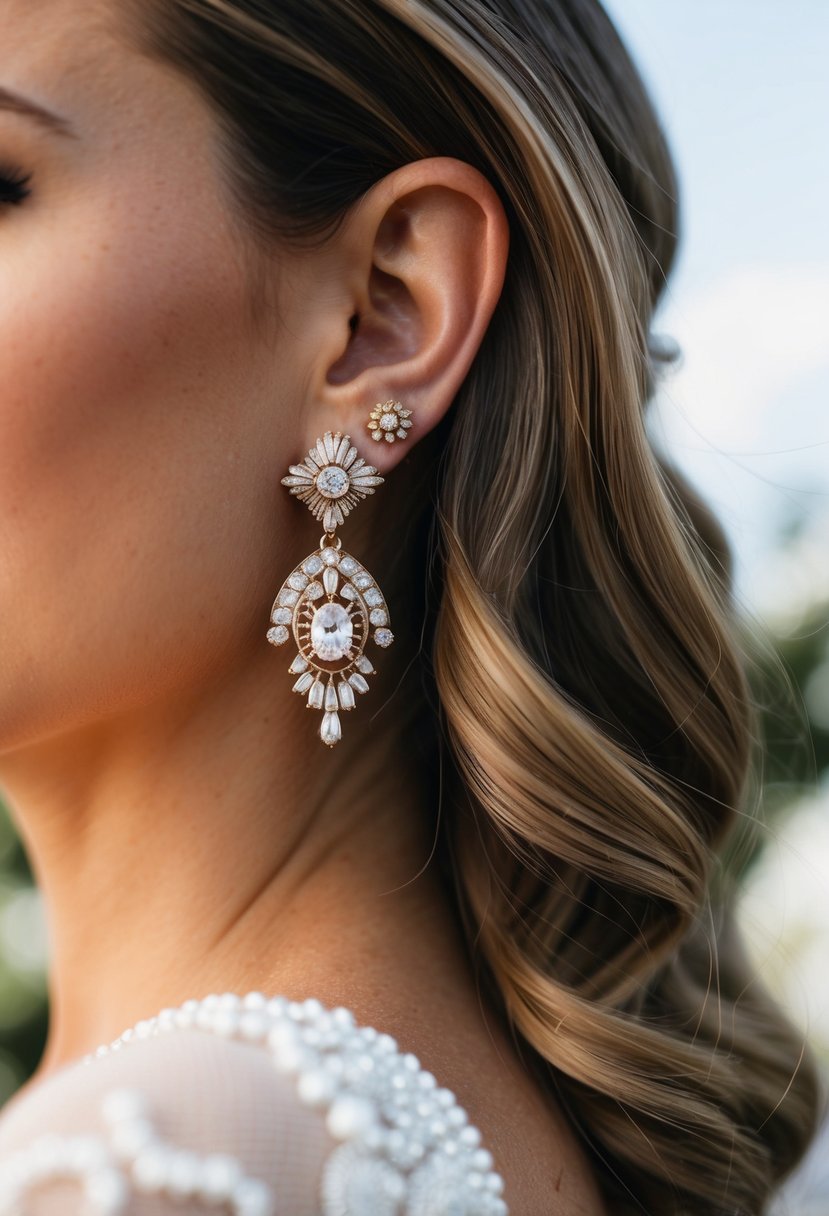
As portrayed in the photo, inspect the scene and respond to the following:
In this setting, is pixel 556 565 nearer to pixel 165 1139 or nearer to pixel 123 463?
pixel 123 463

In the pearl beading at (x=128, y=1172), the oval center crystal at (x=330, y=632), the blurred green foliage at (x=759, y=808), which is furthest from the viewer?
the blurred green foliage at (x=759, y=808)

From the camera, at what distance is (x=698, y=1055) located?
1.71 metres

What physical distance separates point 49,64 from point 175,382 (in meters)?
0.41

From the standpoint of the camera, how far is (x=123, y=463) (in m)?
1.49

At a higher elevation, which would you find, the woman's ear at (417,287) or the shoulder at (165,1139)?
the woman's ear at (417,287)

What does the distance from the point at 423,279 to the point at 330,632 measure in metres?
0.48

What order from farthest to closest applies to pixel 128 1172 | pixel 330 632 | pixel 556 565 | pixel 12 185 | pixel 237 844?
pixel 556 565, pixel 237 844, pixel 330 632, pixel 12 185, pixel 128 1172

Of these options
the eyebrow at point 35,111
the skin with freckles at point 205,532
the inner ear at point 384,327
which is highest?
the inner ear at point 384,327

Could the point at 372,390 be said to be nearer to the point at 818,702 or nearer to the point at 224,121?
the point at 224,121

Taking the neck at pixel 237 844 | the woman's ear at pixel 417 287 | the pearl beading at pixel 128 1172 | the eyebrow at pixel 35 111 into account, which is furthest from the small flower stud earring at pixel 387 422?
the pearl beading at pixel 128 1172

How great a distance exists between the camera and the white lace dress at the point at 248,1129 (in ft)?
3.58

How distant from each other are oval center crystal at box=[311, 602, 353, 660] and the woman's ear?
201mm

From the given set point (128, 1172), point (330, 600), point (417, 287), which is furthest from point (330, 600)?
point (128, 1172)

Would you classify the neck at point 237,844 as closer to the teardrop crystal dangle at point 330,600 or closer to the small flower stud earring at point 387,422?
the teardrop crystal dangle at point 330,600
